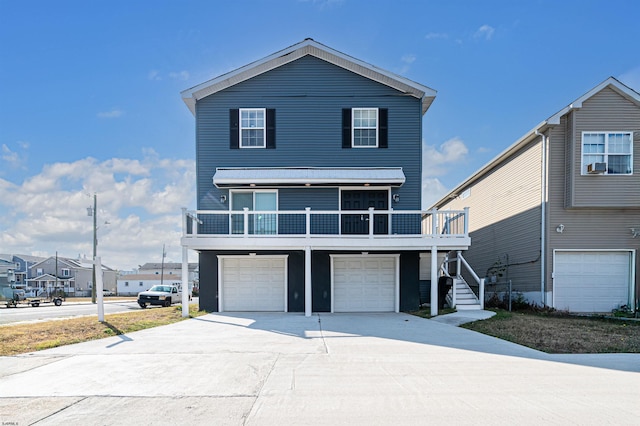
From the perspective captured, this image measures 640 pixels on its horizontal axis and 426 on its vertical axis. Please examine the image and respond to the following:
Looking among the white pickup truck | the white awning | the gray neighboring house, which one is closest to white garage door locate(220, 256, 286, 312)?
the white awning

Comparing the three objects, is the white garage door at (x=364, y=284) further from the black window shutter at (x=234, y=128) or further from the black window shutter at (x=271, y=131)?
the black window shutter at (x=234, y=128)

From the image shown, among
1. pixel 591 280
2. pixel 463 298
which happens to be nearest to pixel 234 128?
pixel 463 298

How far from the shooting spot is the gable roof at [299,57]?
15.1m

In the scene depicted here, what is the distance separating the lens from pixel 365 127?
1538 centimetres

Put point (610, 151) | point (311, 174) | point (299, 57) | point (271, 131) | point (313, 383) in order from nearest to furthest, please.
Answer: point (313, 383) → point (610, 151) → point (311, 174) → point (271, 131) → point (299, 57)

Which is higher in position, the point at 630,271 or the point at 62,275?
the point at 630,271

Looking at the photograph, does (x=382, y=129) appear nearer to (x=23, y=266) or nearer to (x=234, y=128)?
(x=234, y=128)

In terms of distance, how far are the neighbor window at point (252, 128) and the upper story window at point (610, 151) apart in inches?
471

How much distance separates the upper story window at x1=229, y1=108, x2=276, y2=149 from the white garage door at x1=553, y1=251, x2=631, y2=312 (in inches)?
464

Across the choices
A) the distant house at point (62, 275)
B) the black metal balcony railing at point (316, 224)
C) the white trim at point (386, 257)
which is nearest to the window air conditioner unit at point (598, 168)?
the black metal balcony railing at point (316, 224)

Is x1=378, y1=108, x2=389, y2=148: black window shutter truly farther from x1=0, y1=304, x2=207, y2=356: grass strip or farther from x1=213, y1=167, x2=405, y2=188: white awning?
x1=0, y1=304, x2=207, y2=356: grass strip

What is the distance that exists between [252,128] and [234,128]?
27.9 inches

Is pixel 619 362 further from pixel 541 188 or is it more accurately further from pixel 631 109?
pixel 631 109

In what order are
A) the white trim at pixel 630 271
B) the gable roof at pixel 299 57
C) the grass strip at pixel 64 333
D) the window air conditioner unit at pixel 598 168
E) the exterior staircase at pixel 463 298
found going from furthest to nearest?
the gable roof at pixel 299 57 → the white trim at pixel 630 271 → the exterior staircase at pixel 463 298 → the window air conditioner unit at pixel 598 168 → the grass strip at pixel 64 333
